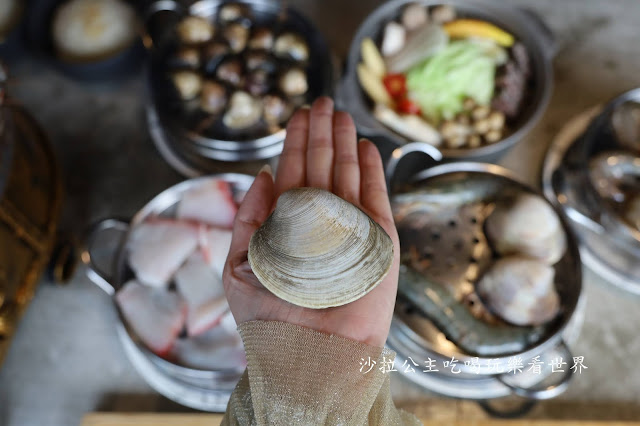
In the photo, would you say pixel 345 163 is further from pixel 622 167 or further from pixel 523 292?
pixel 622 167

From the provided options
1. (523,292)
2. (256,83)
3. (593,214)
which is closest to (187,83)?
(256,83)

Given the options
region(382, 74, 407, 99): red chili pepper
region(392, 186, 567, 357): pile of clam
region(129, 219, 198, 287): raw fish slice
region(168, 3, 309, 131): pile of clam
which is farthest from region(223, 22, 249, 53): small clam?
region(392, 186, 567, 357): pile of clam

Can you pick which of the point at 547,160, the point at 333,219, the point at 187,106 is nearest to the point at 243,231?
the point at 333,219

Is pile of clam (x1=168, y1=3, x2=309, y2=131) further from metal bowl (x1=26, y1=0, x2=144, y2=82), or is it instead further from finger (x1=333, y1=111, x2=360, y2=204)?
finger (x1=333, y1=111, x2=360, y2=204)

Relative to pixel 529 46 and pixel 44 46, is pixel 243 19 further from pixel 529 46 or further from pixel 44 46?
pixel 529 46

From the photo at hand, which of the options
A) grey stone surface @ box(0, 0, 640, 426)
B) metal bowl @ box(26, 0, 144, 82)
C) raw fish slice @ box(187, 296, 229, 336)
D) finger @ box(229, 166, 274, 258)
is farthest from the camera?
metal bowl @ box(26, 0, 144, 82)

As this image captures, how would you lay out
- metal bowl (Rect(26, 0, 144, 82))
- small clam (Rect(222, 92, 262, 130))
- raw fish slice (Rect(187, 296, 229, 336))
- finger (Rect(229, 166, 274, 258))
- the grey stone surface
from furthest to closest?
metal bowl (Rect(26, 0, 144, 82)) → small clam (Rect(222, 92, 262, 130)) → the grey stone surface → raw fish slice (Rect(187, 296, 229, 336)) → finger (Rect(229, 166, 274, 258))
